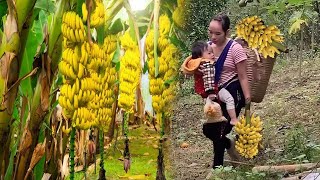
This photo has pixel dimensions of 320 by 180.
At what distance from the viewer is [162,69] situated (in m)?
0.50

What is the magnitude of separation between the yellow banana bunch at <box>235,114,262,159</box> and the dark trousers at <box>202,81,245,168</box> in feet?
0.05

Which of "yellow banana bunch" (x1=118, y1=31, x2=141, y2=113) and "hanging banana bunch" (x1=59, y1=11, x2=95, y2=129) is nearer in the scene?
"hanging banana bunch" (x1=59, y1=11, x2=95, y2=129)

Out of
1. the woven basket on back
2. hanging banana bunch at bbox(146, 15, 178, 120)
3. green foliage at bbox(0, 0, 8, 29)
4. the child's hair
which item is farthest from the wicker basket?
green foliage at bbox(0, 0, 8, 29)

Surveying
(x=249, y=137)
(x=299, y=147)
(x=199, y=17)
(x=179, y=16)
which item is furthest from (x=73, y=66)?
(x=299, y=147)

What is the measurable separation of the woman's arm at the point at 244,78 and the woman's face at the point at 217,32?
0.14ft

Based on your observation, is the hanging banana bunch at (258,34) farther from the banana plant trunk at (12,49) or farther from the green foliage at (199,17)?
the banana plant trunk at (12,49)

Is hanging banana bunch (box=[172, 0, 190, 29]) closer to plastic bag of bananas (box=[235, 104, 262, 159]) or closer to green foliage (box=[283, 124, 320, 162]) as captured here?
plastic bag of bananas (box=[235, 104, 262, 159])

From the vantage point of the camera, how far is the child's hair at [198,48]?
65cm

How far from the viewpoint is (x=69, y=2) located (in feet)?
1.50

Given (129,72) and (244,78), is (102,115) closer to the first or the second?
(129,72)

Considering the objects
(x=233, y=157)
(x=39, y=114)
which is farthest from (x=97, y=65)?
(x=233, y=157)

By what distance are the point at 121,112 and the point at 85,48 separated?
252 millimetres

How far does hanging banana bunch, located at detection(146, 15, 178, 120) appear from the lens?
→ 49 centimetres

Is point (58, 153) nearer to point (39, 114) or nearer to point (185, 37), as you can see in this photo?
point (39, 114)
